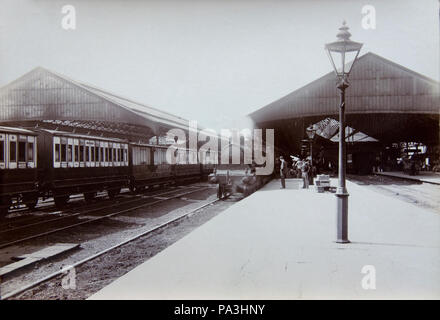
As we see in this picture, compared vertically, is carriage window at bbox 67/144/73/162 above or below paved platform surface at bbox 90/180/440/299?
above

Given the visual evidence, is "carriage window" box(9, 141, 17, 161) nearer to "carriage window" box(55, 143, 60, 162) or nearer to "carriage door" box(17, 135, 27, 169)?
"carriage door" box(17, 135, 27, 169)

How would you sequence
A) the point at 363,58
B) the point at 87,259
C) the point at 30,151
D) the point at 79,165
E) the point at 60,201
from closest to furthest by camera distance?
the point at 87,259 < the point at 30,151 < the point at 60,201 < the point at 79,165 < the point at 363,58

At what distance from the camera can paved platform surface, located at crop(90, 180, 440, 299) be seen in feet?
15.8

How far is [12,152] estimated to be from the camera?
1273 centimetres

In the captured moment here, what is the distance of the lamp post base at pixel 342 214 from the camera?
7.42m

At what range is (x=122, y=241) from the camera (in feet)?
30.3

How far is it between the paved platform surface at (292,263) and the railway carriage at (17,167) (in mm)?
6460

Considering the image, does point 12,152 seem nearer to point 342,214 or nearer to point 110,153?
point 110,153

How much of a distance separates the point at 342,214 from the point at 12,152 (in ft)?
32.8

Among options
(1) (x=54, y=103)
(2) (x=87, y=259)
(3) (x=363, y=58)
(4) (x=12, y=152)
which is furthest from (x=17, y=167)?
(3) (x=363, y=58)

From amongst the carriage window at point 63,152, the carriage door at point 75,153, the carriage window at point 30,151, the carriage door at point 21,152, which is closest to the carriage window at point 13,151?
the carriage door at point 21,152

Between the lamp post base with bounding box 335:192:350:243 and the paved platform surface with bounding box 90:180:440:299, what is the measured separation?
18cm

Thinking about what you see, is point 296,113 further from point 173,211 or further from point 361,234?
point 361,234

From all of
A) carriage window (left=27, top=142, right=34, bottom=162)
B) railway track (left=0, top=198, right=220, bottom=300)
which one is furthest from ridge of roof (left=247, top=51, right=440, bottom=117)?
carriage window (left=27, top=142, right=34, bottom=162)
